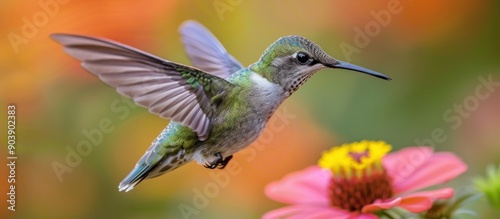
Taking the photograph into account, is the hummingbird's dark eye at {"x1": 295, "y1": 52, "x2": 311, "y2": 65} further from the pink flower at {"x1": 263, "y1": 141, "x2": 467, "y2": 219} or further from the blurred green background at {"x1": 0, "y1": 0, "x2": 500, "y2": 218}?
the blurred green background at {"x1": 0, "y1": 0, "x2": 500, "y2": 218}

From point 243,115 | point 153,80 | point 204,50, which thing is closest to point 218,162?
point 243,115

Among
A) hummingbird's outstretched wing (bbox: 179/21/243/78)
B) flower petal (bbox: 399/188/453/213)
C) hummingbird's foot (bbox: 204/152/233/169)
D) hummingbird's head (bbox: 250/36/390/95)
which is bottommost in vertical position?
flower petal (bbox: 399/188/453/213)

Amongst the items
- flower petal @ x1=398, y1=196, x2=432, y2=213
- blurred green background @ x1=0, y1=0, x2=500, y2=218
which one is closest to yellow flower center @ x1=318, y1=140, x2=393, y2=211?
flower petal @ x1=398, y1=196, x2=432, y2=213

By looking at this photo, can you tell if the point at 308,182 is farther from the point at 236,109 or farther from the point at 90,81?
the point at 90,81

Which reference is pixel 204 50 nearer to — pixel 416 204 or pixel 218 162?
pixel 218 162

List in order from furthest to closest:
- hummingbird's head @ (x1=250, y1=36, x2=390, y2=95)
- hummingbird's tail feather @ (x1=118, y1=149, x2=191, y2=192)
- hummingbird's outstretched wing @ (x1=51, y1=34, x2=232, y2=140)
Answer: hummingbird's tail feather @ (x1=118, y1=149, x2=191, y2=192) < hummingbird's head @ (x1=250, y1=36, x2=390, y2=95) < hummingbird's outstretched wing @ (x1=51, y1=34, x2=232, y2=140)

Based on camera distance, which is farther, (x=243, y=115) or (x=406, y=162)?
(x=406, y=162)
